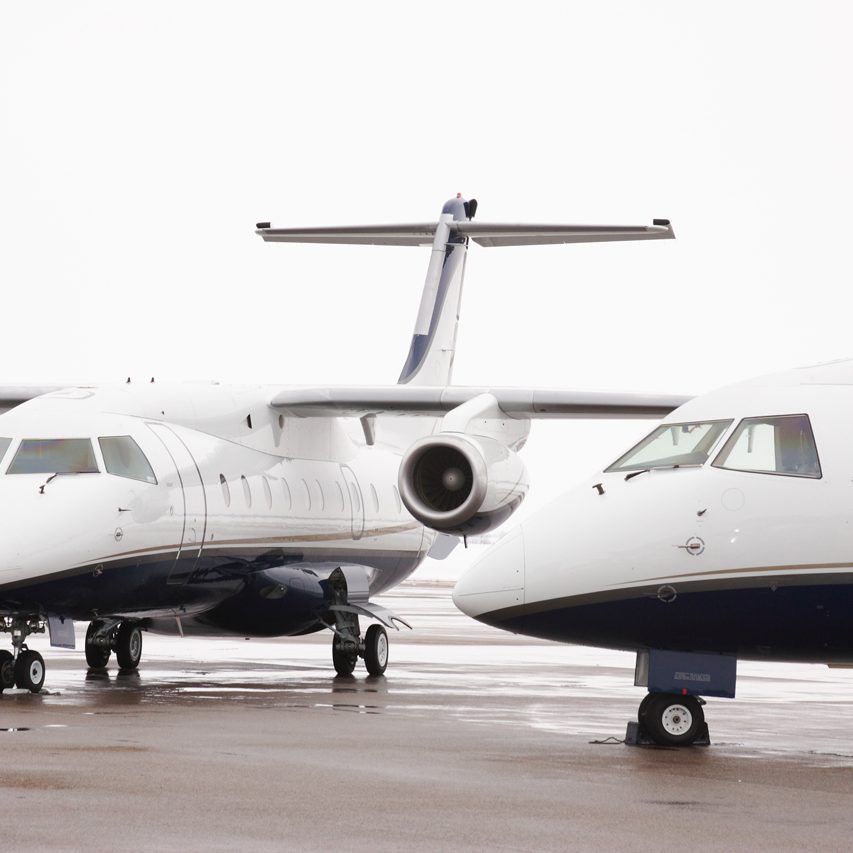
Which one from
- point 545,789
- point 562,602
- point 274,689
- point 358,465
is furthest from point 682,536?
point 358,465

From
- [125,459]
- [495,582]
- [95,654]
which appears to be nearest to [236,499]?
[125,459]

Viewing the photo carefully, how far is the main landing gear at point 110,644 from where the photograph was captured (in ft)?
59.2

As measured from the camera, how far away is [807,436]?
1005cm

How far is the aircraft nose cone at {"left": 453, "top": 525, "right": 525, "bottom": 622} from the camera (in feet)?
33.0

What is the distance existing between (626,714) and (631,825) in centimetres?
629

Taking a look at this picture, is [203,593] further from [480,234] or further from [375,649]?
[480,234]

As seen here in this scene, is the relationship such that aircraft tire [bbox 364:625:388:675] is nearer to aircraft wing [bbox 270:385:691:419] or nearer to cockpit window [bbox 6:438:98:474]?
aircraft wing [bbox 270:385:691:419]

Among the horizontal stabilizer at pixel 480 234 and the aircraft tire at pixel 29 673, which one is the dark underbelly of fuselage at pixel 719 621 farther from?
the horizontal stabilizer at pixel 480 234

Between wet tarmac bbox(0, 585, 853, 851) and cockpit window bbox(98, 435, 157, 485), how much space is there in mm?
2029

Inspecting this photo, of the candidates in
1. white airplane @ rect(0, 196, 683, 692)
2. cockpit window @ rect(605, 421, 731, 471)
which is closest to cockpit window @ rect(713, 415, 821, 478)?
cockpit window @ rect(605, 421, 731, 471)

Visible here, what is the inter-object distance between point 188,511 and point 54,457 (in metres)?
1.50

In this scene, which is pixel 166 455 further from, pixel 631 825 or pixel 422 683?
pixel 631 825

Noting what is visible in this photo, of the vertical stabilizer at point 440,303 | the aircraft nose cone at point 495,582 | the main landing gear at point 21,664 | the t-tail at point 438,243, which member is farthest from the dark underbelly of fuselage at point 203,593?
the aircraft nose cone at point 495,582

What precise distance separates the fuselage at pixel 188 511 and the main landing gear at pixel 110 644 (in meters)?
0.33
